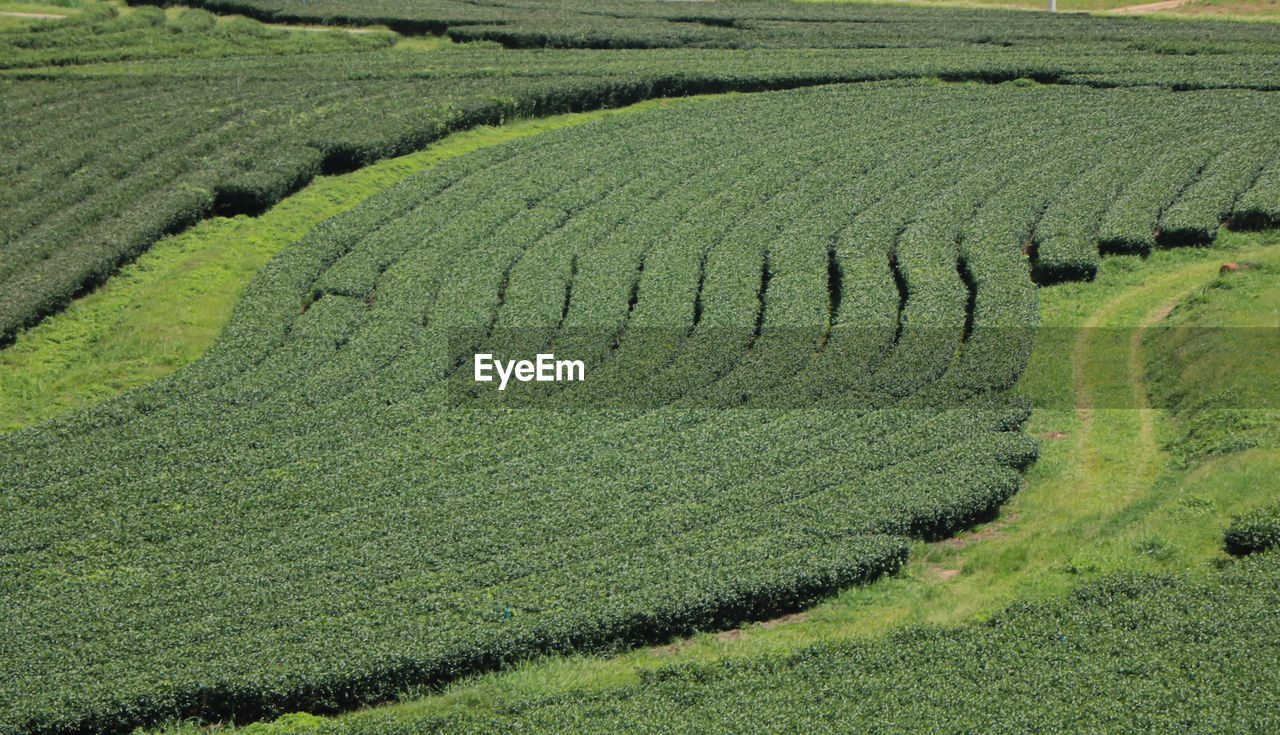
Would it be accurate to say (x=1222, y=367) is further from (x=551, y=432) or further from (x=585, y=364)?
(x=551, y=432)

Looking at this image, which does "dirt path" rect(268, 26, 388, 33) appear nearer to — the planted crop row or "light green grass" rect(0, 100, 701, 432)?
the planted crop row

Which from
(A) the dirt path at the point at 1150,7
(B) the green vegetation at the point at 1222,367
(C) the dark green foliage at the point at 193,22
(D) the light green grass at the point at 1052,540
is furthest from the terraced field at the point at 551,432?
(A) the dirt path at the point at 1150,7

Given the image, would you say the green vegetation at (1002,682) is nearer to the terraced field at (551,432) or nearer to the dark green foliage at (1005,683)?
the dark green foliage at (1005,683)

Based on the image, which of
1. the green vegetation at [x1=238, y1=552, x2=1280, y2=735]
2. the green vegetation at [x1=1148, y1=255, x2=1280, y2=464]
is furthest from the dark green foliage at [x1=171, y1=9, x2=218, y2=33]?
the green vegetation at [x1=238, y1=552, x2=1280, y2=735]

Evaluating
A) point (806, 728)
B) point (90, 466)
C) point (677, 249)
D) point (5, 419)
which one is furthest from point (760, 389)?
point (5, 419)

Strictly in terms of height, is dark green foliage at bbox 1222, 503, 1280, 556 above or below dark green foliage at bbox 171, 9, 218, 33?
below

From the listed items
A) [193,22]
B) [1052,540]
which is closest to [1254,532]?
[1052,540]

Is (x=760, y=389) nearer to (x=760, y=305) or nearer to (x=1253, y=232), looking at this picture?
(x=760, y=305)
